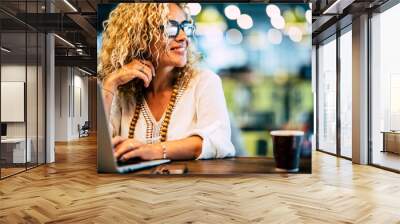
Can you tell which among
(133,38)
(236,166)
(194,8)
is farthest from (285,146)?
(133,38)

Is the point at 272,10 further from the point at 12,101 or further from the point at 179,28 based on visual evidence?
the point at 12,101

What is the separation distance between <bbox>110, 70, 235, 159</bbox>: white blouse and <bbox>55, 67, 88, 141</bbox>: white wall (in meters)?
10.7

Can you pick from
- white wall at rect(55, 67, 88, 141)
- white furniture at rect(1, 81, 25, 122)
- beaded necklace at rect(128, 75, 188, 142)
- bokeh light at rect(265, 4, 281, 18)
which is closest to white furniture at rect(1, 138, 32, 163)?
white furniture at rect(1, 81, 25, 122)

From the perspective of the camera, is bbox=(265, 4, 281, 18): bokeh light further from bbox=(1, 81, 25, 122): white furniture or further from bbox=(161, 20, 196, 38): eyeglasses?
bbox=(1, 81, 25, 122): white furniture

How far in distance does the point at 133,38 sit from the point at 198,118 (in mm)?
1568

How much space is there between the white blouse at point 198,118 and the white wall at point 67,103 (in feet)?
35.3

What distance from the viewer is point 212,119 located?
618cm

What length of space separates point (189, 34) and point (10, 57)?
10.1 ft

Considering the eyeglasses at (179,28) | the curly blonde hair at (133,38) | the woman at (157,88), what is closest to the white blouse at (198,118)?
the woman at (157,88)

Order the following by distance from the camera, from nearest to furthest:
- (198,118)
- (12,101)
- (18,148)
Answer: (198,118) → (12,101) → (18,148)

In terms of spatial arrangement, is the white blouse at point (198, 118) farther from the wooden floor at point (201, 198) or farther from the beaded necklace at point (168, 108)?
the wooden floor at point (201, 198)

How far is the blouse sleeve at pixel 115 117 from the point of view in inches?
244

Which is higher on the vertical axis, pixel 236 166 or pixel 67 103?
pixel 67 103

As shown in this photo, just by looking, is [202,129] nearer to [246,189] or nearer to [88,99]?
[246,189]
